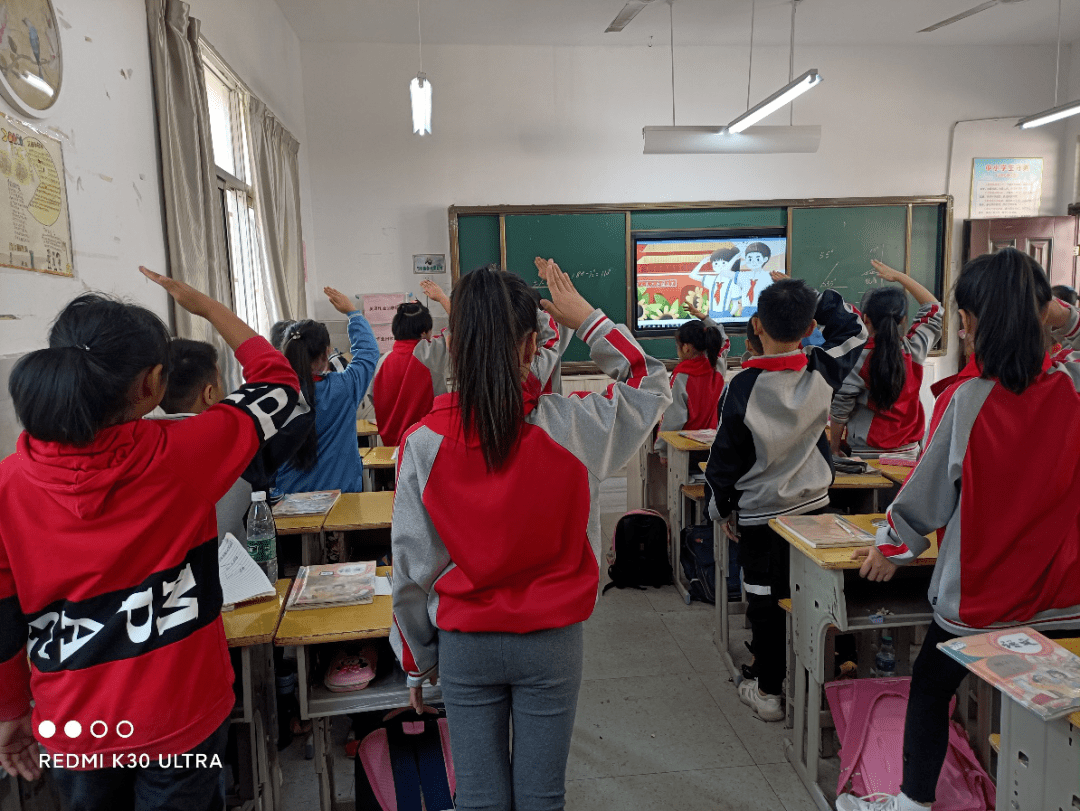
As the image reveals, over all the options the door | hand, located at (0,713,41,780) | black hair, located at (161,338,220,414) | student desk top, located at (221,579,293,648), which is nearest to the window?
black hair, located at (161,338,220,414)

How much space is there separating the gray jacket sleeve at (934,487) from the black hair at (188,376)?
5.55 ft

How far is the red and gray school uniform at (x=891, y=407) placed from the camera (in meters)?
3.19

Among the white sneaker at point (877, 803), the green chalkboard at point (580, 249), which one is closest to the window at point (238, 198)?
the green chalkboard at point (580, 249)

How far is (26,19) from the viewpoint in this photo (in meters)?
1.86

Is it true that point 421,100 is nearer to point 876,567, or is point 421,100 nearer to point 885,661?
point 876,567

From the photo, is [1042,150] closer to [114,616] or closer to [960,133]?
[960,133]

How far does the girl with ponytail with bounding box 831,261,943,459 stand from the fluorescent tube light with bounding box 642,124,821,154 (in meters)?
2.15

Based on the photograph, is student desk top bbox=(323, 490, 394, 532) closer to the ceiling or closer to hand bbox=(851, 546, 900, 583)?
hand bbox=(851, 546, 900, 583)

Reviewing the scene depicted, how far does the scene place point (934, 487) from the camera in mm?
1553

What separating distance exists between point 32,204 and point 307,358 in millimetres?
992

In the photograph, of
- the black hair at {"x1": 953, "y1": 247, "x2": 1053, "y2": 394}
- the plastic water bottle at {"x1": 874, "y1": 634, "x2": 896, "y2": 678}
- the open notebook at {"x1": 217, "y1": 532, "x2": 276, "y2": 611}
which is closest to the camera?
the black hair at {"x1": 953, "y1": 247, "x2": 1053, "y2": 394}

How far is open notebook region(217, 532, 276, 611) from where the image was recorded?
166 cm

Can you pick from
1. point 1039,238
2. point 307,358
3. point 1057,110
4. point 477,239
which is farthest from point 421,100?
point 1039,238

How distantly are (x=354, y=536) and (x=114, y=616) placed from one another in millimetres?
1927
